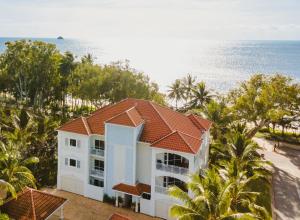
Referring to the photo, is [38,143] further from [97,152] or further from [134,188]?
[134,188]

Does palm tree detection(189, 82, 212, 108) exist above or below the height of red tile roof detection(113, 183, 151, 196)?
above

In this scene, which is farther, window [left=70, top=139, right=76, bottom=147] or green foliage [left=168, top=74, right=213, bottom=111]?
green foliage [left=168, top=74, right=213, bottom=111]

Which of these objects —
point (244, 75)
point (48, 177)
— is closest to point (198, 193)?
point (48, 177)

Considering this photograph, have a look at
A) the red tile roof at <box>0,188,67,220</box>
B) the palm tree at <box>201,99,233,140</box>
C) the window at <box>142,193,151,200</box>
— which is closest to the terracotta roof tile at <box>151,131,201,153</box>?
the window at <box>142,193,151,200</box>

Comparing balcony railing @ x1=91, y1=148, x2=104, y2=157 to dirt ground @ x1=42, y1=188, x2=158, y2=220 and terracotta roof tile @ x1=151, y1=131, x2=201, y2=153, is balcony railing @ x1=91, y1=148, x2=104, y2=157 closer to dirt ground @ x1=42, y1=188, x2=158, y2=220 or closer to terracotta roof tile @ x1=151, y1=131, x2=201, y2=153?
dirt ground @ x1=42, y1=188, x2=158, y2=220

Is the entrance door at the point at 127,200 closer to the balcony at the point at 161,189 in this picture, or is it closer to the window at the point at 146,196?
the window at the point at 146,196

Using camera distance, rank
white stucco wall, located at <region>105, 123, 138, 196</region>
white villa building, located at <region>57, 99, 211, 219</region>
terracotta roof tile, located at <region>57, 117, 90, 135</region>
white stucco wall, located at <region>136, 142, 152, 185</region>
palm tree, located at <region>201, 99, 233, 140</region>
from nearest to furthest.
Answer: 1. white villa building, located at <region>57, 99, 211, 219</region>
2. white stucco wall, located at <region>105, 123, 138, 196</region>
3. white stucco wall, located at <region>136, 142, 152, 185</region>
4. terracotta roof tile, located at <region>57, 117, 90, 135</region>
5. palm tree, located at <region>201, 99, 233, 140</region>

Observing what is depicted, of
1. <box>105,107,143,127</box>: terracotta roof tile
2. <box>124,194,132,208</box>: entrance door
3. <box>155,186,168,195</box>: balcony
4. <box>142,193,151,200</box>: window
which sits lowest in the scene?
<box>124,194,132,208</box>: entrance door

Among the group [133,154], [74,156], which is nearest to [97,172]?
[74,156]
